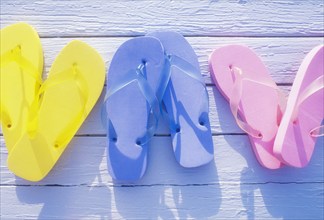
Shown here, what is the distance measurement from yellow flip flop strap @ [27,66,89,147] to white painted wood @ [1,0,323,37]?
0.08 metres

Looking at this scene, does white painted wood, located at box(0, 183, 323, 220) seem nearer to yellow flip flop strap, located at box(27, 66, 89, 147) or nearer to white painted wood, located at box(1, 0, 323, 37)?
yellow flip flop strap, located at box(27, 66, 89, 147)

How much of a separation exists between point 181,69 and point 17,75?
264 millimetres

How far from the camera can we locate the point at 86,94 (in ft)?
2.24

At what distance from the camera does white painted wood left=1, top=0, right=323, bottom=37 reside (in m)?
0.73

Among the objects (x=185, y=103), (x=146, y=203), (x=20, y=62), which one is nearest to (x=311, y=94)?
(x=185, y=103)

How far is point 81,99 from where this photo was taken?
0.69 meters

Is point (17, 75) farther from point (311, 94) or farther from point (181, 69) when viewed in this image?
point (311, 94)

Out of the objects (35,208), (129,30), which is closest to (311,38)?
(129,30)

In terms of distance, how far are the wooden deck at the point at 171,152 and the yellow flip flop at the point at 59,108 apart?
22 millimetres

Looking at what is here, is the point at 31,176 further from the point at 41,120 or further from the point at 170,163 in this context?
the point at 170,163

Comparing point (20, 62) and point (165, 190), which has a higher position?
point (20, 62)

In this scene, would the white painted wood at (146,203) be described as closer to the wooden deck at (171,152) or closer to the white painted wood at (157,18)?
the wooden deck at (171,152)

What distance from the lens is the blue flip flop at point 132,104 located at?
669 millimetres

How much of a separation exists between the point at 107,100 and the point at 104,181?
128 millimetres
